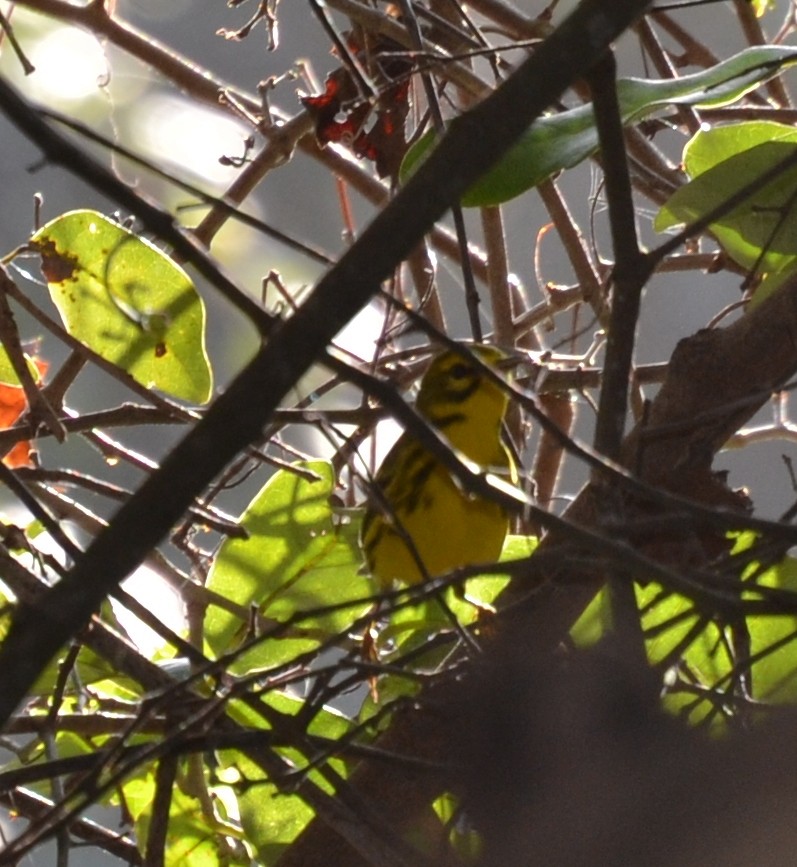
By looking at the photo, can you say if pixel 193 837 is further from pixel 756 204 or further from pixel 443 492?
pixel 756 204

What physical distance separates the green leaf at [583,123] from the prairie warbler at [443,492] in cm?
23

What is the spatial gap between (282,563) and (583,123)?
0.42 m

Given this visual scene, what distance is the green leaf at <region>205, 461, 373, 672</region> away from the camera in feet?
3.31

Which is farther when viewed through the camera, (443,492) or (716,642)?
(443,492)

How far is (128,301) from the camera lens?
1.05 meters

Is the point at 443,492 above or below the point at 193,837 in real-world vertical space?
above

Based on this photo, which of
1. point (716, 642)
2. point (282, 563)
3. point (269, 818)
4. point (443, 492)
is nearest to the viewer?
point (716, 642)

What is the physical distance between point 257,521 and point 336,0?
1.70 ft

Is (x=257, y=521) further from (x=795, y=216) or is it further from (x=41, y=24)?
(x=41, y=24)

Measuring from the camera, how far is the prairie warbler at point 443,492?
1.11m

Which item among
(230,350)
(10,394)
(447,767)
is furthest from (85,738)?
(230,350)

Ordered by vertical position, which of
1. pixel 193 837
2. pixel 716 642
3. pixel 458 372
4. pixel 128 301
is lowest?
pixel 193 837

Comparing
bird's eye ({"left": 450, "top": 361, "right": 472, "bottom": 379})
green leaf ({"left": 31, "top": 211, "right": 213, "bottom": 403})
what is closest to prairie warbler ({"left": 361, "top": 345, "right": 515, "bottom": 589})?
bird's eye ({"left": 450, "top": 361, "right": 472, "bottom": 379})

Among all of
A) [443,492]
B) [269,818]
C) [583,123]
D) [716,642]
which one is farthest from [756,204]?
[269,818]
